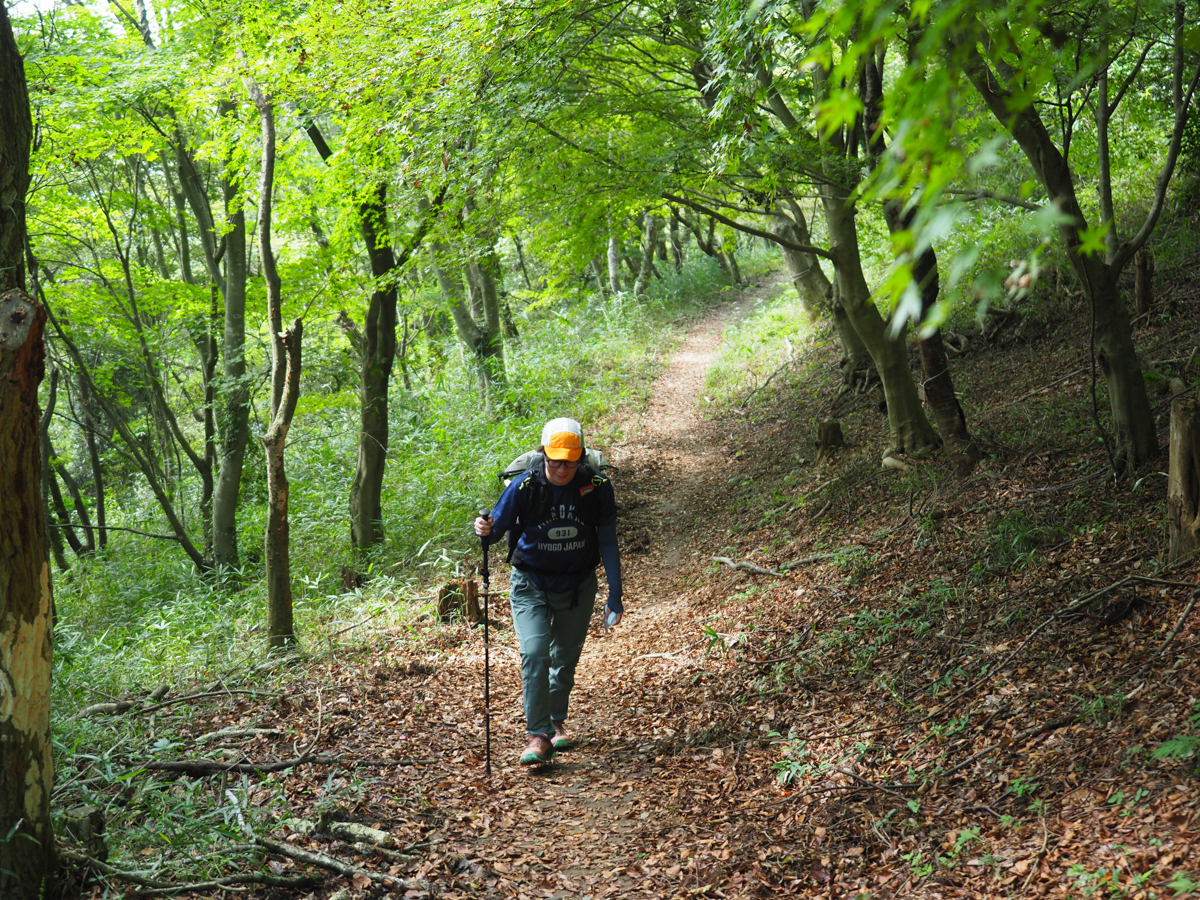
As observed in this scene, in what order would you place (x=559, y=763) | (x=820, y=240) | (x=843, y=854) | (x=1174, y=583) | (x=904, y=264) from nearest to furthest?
(x=904, y=264)
(x=843, y=854)
(x=1174, y=583)
(x=559, y=763)
(x=820, y=240)

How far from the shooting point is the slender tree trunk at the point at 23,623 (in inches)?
111

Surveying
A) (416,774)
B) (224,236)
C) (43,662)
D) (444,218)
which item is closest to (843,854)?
(416,774)

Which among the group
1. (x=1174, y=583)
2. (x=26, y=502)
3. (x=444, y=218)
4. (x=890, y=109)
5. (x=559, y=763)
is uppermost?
(x=444, y=218)

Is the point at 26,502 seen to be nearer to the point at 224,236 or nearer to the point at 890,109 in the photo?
the point at 890,109

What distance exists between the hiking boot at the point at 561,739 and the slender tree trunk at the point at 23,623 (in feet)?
10.0

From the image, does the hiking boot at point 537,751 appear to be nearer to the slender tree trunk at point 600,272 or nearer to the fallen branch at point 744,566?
the fallen branch at point 744,566

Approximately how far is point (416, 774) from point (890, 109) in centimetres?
439

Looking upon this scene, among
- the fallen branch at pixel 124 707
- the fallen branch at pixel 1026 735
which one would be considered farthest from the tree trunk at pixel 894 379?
the fallen branch at pixel 124 707

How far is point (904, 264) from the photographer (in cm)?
144

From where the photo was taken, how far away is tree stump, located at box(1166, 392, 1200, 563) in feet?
14.6

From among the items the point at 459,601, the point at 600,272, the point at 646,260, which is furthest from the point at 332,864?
the point at 600,272

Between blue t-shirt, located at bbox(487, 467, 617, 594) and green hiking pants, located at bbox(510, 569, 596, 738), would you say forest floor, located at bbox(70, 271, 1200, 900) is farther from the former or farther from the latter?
blue t-shirt, located at bbox(487, 467, 617, 594)

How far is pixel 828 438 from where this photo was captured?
10258 mm

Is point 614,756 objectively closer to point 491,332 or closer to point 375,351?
point 375,351
